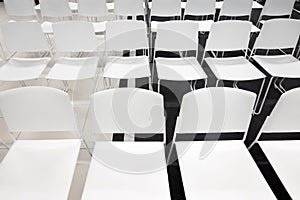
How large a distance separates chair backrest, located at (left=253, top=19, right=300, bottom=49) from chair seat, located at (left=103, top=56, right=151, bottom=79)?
4.24 feet

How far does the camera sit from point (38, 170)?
151 cm

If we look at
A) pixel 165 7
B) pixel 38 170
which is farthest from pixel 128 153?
pixel 165 7

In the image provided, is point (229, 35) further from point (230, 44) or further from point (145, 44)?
point (145, 44)

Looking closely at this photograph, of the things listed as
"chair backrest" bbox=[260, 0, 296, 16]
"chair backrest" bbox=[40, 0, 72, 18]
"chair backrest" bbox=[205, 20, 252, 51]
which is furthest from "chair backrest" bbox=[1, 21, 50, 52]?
"chair backrest" bbox=[260, 0, 296, 16]

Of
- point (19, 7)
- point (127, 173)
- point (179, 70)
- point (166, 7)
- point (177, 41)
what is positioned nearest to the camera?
point (127, 173)

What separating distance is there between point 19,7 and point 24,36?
1.44 metres

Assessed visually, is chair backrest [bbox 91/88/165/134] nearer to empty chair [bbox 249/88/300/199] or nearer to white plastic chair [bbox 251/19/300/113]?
empty chair [bbox 249/88/300/199]

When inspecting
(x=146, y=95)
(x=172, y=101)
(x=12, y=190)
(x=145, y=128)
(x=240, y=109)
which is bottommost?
(x=172, y=101)

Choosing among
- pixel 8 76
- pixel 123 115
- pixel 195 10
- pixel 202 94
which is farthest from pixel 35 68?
pixel 195 10

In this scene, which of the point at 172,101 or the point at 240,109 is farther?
the point at 172,101

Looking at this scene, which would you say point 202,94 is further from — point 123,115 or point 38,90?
point 38,90

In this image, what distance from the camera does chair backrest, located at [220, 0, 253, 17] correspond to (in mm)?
3719

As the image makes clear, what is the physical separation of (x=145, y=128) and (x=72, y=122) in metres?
0.51

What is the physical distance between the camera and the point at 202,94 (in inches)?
63.5
